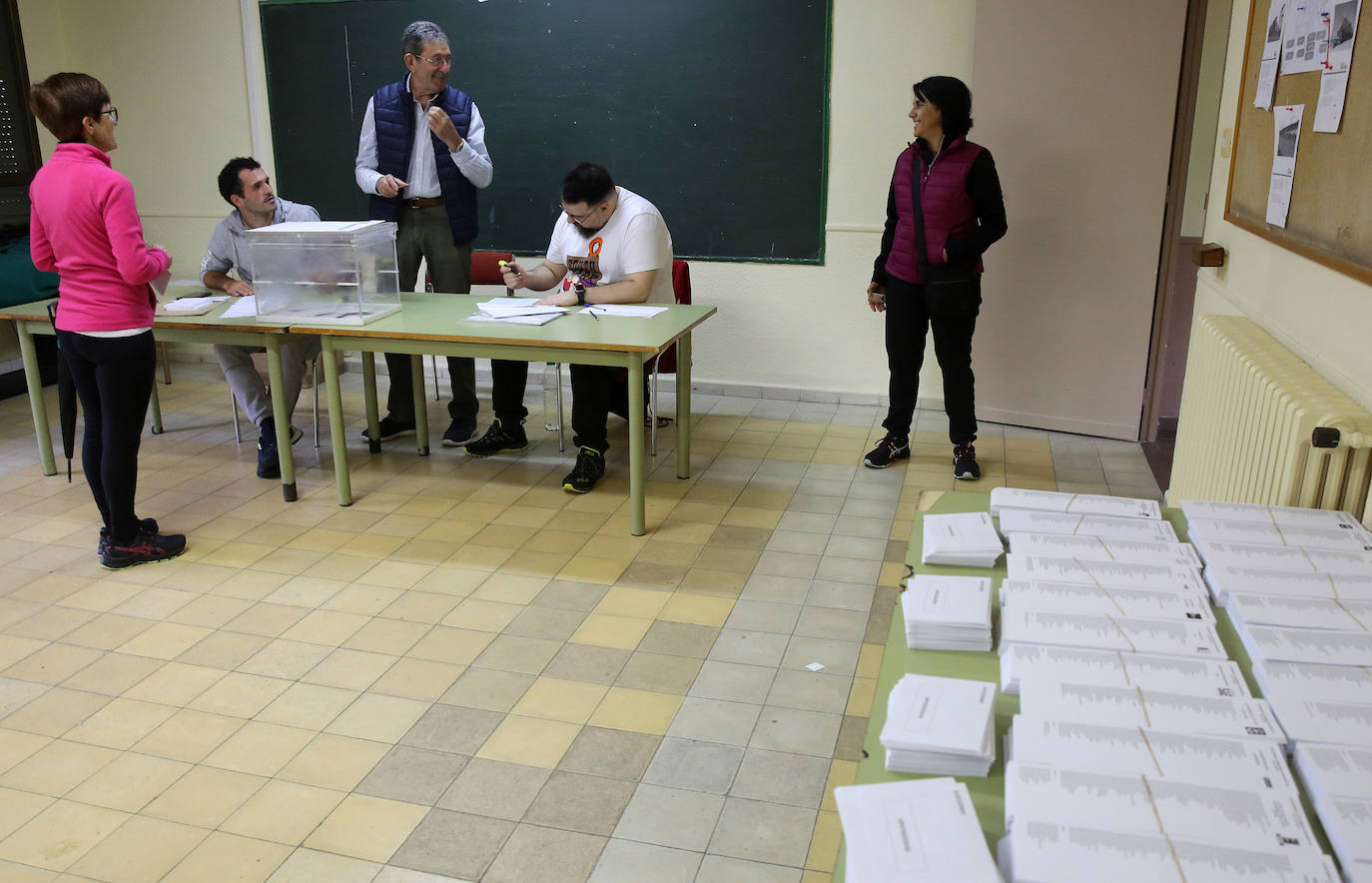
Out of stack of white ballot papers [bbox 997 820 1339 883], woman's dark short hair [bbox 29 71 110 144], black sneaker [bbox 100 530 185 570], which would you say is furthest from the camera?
black sneaker [bbox 100 530 185 570]

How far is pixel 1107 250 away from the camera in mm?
4699

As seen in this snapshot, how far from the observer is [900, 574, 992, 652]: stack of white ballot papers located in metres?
1.57

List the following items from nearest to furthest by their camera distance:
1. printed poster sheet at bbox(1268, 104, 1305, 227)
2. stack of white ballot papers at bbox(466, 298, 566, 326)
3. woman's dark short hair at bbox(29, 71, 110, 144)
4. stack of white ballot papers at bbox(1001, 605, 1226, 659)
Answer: stack of white ballot papers at bbox(1001, 605, 1226, 659) → printed poster sheet at bbox(1268, 104, 1305, 227) → woman's dark short hair at bbox(29, 71, 110, 144) → stack of white ballot papers at bbox(466, 298, 566, 326)

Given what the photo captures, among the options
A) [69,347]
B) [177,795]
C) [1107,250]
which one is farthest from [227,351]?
[1107,250]

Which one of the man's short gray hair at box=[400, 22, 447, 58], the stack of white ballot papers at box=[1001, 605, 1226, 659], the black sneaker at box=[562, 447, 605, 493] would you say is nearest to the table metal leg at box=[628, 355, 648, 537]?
the black sneaker at box=[562, 447, 605, 493]

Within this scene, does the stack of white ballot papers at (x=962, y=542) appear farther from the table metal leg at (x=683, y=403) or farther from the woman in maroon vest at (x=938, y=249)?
the woman in maroon vest at (x=938, y=249)

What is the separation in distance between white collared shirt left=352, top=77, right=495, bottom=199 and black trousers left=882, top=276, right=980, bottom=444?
6.26 feet

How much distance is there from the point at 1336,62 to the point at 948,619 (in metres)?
1.65

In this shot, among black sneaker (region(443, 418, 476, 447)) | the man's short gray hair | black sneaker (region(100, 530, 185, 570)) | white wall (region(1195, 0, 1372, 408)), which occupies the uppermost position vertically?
the man's short gray hair

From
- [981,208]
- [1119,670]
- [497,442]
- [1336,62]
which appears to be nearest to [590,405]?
[497,442]

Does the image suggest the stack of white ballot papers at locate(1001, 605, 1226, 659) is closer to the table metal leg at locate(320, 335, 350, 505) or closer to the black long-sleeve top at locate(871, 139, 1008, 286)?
the black long-sleeve top at locate(871, 139, 1008, 286)

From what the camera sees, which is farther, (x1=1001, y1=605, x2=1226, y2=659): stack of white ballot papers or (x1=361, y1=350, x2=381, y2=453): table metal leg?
(x1=361, y1=350, x2=381, y2=453): table metal leg

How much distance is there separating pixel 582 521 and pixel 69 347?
1.81 metres

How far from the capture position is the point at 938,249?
415cm
